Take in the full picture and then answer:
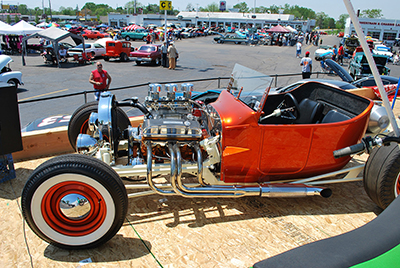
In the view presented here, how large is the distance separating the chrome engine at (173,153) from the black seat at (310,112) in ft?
3.88

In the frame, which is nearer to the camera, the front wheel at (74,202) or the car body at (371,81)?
the front wheel at (74,202)

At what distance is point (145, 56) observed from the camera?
18.1 meters

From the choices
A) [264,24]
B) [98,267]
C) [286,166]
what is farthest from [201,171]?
[264,24]

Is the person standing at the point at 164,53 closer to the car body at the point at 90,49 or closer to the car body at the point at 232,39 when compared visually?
the car body at the point at 90,49

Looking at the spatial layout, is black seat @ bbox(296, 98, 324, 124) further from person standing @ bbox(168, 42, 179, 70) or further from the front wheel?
person standing @ bbox(168, 42, 179, 70)

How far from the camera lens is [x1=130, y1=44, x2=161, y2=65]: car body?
1809cm

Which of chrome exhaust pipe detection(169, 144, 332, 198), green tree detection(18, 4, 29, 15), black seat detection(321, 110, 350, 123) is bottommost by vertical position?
chrome exhaust pipe detection(169, 144, 332, 198)

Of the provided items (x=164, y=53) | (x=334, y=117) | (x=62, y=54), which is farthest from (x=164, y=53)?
(x=334, y=117)

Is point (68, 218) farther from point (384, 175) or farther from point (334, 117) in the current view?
point (334, 117)

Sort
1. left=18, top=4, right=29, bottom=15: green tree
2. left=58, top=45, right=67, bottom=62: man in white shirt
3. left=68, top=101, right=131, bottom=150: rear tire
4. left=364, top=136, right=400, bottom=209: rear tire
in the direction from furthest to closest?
1. left=18, top=4, right=29, bottom=15: green tree
2. left=58, top=45, right=67, bottom=62: man in white shirt
3. left=68, top=101, right=131, bottom=150: rear tire
4. left=364, top=136, right=400, bottom=209: rear tire

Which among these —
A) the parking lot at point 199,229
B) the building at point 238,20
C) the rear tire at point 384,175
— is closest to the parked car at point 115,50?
the parking lot at point 199,229

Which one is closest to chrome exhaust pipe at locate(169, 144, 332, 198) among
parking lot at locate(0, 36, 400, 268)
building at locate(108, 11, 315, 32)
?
parking lot at locate(0, 36, 400, 268)

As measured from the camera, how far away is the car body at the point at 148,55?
59.4 ft

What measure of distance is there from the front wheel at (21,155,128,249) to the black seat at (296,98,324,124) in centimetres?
284
